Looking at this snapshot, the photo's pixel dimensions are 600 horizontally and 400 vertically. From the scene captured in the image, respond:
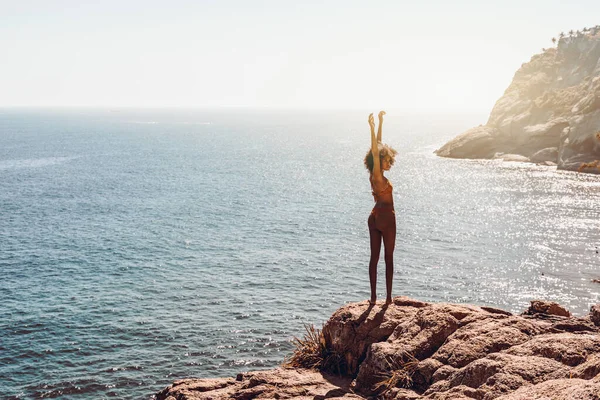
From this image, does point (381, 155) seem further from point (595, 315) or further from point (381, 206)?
point (595, 315)

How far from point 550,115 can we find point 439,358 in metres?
133

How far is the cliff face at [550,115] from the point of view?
111 m

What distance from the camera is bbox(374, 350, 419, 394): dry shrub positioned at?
407 inches

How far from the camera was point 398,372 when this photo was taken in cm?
1046

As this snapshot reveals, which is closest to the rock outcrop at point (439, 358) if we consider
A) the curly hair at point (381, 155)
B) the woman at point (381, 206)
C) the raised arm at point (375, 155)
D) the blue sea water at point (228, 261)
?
the woman at point (381, 206)

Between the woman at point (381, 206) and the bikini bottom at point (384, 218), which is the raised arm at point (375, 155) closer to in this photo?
the woman at point (381, 206)

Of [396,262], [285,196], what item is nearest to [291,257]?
[396,262]

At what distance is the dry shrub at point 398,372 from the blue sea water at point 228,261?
27118mm

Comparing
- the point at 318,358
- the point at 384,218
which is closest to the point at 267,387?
the point at 318,358

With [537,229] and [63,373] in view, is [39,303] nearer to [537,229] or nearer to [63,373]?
[63,373]

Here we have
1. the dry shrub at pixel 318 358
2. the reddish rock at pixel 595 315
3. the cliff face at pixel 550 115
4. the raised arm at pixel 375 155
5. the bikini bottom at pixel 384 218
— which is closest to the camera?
the reddish rock at pixel 595 315

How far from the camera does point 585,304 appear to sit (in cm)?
4825

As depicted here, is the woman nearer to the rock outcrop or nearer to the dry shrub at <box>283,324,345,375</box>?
the rock outcrop

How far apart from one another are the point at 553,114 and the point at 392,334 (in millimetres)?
131862
